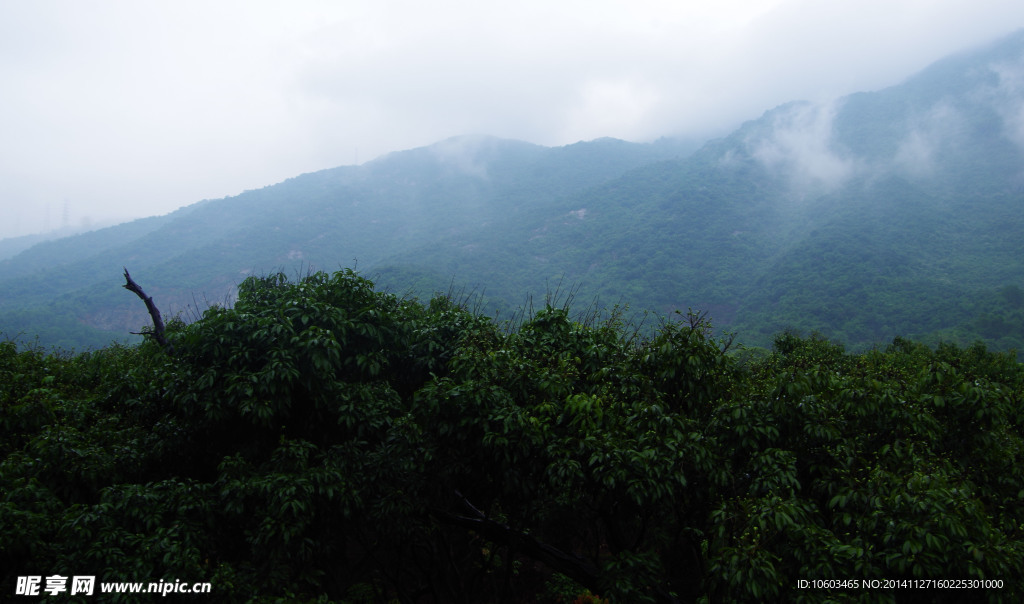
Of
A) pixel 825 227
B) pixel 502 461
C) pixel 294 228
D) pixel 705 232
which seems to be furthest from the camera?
pixel 294 228

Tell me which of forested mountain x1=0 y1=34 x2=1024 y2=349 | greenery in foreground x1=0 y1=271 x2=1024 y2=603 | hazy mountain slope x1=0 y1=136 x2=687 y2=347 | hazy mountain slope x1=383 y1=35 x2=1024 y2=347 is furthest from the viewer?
hazy mountain slope x1=0 y1=136 x2=687 y2=347

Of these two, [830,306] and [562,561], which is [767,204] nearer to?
[830,306]

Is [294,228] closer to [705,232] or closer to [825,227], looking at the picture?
[705,232]

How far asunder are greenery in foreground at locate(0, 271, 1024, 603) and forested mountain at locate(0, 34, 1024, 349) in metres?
35.8

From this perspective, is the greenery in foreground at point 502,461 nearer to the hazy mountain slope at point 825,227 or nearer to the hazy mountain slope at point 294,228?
the hazy mountain slope at point 825,227

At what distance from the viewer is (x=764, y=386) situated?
18.1ft

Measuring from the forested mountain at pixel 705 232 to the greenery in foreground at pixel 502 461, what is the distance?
3578cm

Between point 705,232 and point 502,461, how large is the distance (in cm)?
6758

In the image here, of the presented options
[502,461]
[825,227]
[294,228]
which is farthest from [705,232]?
[502,461]

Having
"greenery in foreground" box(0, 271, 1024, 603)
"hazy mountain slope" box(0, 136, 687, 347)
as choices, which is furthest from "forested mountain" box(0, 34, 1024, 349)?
"greenery in foreground" box(0, 271, 1024, 603)

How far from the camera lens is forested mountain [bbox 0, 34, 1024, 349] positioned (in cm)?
4653

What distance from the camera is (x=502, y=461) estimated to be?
538cm

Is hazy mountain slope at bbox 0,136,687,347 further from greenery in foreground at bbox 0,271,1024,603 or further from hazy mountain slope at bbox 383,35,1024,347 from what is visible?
greenery in foreground at bbox 0,271,1024,603

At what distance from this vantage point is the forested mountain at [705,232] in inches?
1832
